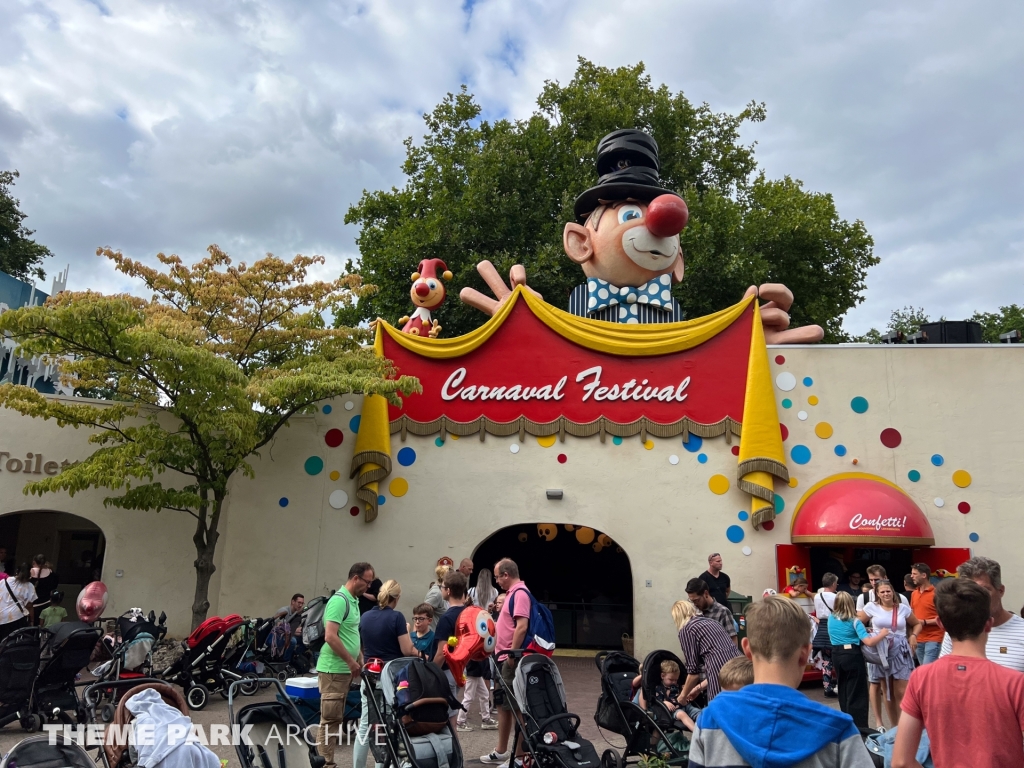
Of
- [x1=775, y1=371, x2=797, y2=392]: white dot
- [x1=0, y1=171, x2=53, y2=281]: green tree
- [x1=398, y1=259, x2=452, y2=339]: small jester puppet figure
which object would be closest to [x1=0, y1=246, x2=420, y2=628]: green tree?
[x1=398, y1=259, x2=452, y2=339]: small jester puppet figure

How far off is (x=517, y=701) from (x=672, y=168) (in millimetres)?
21229

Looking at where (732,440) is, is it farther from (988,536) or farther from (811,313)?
(811,313)

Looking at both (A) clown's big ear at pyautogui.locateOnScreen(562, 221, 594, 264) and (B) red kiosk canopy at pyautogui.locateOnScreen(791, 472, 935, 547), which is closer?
(B) red kiosk canopy at pyautogui.locateOnScreen(791, 472, 935, 547)

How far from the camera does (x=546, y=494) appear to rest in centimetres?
1223

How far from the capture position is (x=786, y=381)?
1233cm

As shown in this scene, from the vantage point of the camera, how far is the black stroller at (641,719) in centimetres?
523

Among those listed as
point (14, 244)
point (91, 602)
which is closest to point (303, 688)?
point (91, 602)

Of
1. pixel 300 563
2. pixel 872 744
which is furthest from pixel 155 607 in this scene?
pixel 872 744

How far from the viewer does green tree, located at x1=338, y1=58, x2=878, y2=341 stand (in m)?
21.5

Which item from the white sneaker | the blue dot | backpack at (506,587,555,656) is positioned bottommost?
the white sneaker

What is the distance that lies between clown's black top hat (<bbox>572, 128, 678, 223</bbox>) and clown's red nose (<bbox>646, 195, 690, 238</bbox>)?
0.77m

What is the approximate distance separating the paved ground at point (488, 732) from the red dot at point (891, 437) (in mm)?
3947

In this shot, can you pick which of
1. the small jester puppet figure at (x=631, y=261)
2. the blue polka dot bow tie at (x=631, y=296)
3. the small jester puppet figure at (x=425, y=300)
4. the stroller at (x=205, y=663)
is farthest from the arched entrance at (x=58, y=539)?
the blue polka dot bow tie at (x=631, y=296)

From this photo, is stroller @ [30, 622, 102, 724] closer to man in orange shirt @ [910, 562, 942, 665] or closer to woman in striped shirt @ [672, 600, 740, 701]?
woman in striped shirt @ [672, 600, 740, 701]
